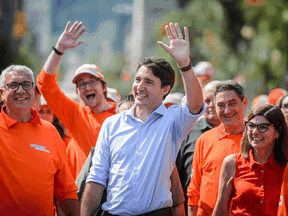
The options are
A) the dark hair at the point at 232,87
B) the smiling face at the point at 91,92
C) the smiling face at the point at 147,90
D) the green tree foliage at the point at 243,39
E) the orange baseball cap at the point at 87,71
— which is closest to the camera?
the smiling face at the point at 147,90

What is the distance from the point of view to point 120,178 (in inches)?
130

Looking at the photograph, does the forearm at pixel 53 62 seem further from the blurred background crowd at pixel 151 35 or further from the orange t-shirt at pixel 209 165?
the blurred background crowd at pixel 151 35

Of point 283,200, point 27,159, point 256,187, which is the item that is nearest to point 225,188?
point 256,187

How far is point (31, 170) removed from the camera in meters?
3.76

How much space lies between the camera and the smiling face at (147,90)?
3.46 m

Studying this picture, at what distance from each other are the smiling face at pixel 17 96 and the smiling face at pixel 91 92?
56.0 inches

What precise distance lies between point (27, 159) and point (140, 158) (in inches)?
45.3

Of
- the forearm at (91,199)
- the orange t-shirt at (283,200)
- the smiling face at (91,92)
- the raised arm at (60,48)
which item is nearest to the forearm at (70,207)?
the forearm at (91,199)

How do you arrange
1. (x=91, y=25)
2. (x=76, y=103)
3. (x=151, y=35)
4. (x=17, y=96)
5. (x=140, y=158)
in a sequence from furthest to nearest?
(x=91, y=25) < (x=151, y=35) < (x=76, y=103) < (x=17, y=96) < (x=140, y=158)

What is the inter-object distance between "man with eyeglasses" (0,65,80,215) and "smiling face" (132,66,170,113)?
1123mm

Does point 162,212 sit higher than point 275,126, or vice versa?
point 275,126

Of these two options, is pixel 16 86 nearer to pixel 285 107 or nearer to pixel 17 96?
pixel 17 96

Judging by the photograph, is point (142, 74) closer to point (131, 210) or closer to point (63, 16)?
point (131, 210)

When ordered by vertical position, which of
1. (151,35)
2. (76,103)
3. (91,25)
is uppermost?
(91,25)
